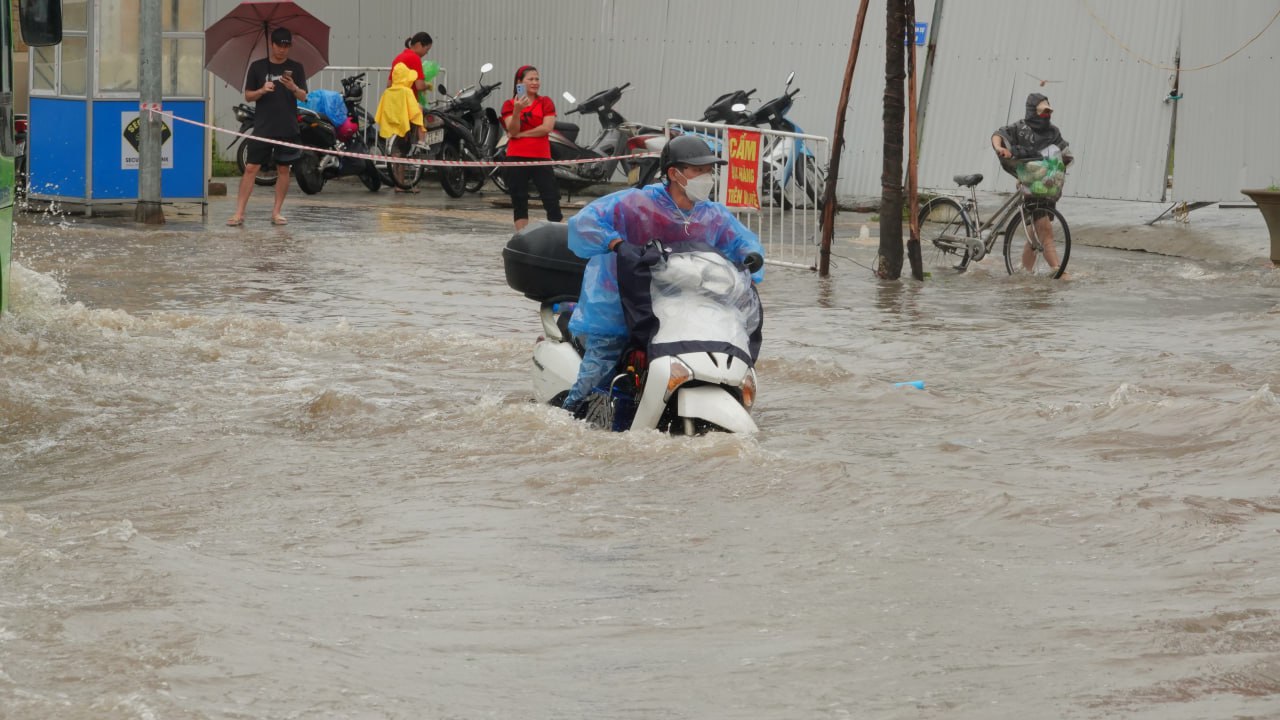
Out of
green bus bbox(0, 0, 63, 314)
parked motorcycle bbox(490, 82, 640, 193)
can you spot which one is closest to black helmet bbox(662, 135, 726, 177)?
green bus bbox(0, 0, 63, 314)

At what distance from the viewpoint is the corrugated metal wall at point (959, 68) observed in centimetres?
1755

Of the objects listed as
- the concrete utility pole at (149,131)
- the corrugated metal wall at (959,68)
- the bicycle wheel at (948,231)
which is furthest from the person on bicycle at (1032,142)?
the concrete utility pole at (149,131)

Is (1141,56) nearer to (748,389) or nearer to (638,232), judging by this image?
(638,232)

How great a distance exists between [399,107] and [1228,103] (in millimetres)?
9660

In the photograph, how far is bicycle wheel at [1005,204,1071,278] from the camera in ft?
46.7

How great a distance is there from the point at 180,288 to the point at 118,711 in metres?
8.49

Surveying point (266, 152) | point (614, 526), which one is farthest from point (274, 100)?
point (614, 526)

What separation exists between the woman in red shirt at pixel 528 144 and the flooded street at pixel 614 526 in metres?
4.52

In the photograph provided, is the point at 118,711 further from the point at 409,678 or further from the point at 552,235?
the point at 552,235

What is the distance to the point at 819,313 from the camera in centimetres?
1212

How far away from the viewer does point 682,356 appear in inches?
282

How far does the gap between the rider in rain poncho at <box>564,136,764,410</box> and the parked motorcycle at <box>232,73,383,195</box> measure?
1335 centimetres

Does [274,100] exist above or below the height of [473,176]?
above

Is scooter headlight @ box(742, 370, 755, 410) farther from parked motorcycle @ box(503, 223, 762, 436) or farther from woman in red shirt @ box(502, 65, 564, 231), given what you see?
woman in red shirt @ box(502, 65, 564, 231)
